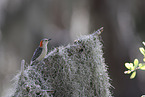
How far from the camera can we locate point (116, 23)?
7.55m

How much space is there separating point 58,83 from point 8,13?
666 centimetres

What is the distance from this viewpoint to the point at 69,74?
1.86 meters

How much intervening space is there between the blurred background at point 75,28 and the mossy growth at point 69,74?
17.1 ft

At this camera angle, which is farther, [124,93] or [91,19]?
[91,19]

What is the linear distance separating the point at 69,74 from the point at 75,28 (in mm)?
5972

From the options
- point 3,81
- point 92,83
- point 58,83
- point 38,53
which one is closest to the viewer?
point 58,83

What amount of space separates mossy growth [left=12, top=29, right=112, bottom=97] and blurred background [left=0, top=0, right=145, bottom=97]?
17.1 ft

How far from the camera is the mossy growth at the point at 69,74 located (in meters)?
1.77

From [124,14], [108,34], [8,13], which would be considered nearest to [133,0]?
[124,14]

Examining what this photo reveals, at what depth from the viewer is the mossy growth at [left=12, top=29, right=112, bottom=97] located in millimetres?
1772

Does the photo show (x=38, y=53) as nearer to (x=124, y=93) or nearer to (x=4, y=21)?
(x=124, y=93)

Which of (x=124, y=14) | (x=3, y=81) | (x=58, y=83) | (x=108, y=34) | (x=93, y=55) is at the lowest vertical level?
(x=58, y=83)

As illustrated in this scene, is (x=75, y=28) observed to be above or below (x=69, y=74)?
above

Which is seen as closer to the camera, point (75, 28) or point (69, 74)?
point (69, 74)
